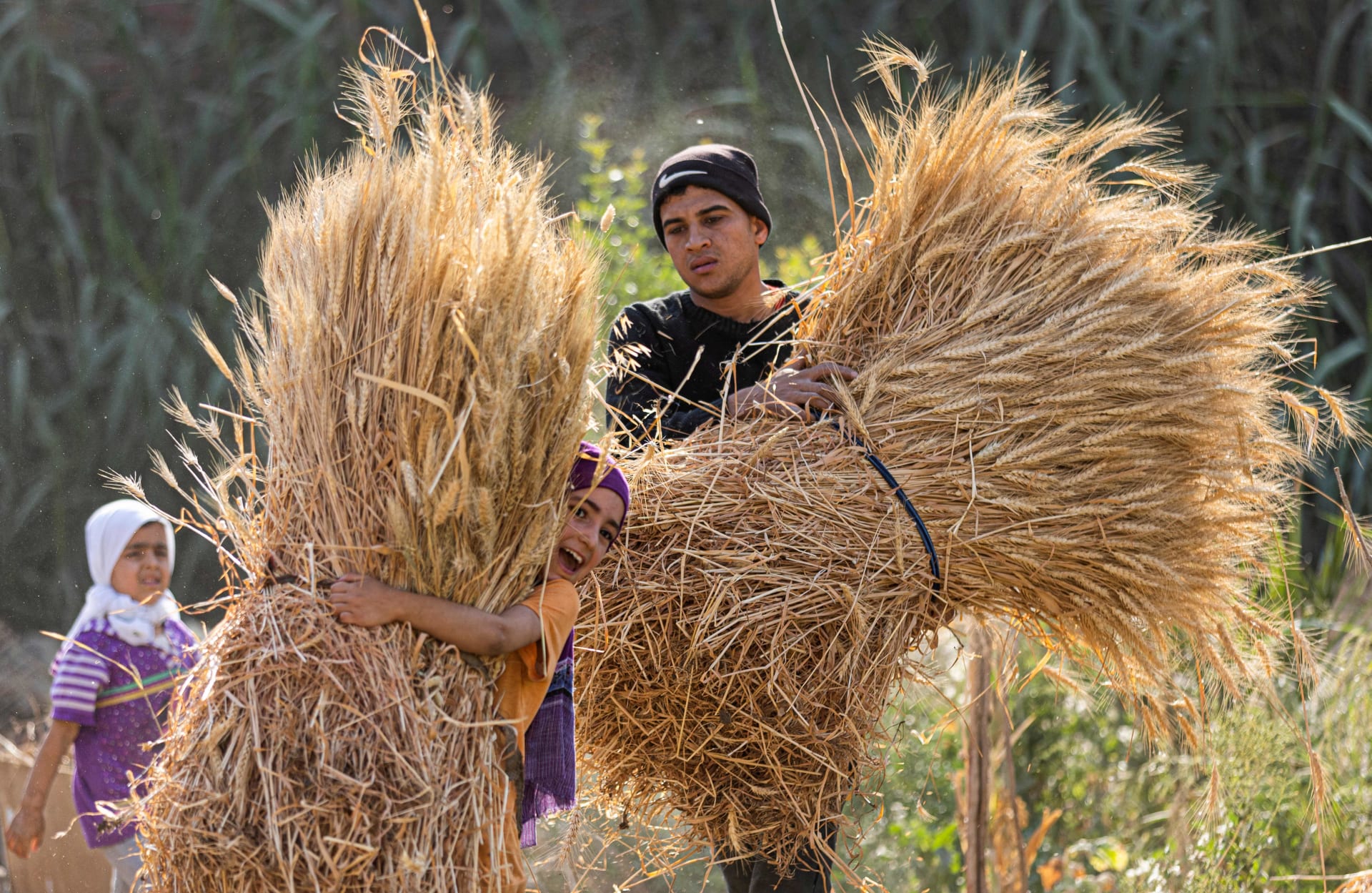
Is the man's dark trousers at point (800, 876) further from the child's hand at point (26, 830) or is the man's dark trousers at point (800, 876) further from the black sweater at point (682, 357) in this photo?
the child's hand at point (26, 830)

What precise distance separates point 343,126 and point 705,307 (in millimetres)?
3843

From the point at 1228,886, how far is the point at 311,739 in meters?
2.55

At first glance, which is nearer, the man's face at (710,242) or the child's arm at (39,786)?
the man's face at (710,242)

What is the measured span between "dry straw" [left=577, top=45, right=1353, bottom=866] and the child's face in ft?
0.69

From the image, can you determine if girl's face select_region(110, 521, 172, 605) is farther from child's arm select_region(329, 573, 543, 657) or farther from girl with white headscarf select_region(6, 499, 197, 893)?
child's arm select_region(329, 573, 543, 657)

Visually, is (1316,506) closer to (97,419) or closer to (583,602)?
(583,602)

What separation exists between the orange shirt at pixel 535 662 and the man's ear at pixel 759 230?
1174 mm

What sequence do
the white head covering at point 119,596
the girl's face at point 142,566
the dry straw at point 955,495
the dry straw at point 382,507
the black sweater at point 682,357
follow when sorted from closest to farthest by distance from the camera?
the dry straw at point 382,507 → the dry straw at point 955,495 → the black sweater at point 682,357 → the white head covering at point 119,596 → the girl's face at point 142,566

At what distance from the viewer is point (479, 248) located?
5.19ft

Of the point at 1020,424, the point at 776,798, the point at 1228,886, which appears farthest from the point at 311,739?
the point at 1228,886

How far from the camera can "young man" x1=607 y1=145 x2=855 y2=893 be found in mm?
2357

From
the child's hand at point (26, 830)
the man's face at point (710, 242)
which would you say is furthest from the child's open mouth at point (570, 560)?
the child's hand at point (26, 830)

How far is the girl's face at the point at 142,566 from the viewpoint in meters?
3.23

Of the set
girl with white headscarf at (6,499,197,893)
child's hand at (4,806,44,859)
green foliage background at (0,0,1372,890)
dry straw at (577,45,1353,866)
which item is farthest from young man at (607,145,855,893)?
green foliage background at (0,0,1372,890)
